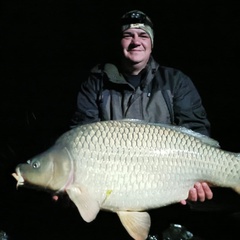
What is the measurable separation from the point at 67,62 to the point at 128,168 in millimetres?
2224

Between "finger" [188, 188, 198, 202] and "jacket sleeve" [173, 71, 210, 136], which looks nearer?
"finger" [188, 188, 198, 202]

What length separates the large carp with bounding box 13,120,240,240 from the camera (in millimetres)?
1748

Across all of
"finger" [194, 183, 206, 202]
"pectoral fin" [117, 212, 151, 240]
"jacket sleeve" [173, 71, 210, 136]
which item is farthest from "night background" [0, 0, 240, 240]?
"pectoral fin" [117, 212, 151, 240]

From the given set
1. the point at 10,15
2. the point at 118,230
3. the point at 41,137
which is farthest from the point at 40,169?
the point at 10,15

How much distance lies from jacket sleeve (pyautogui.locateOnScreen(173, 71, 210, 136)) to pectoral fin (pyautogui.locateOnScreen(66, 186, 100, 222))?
2.20ft

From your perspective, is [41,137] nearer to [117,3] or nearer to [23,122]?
[23,122]

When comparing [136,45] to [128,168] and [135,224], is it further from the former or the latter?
[135,224]

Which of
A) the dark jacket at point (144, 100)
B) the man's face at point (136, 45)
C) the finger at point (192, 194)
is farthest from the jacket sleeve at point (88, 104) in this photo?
the finger at point (192, 194)

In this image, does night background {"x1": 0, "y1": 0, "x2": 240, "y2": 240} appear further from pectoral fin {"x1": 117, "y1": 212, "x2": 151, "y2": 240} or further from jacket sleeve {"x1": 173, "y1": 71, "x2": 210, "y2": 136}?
pectoral fin {"x1": 117, "y1": 212, "x2": 151, "y2": 240}

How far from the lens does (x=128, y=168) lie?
1.76 meters

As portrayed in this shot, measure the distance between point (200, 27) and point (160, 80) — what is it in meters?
1.42

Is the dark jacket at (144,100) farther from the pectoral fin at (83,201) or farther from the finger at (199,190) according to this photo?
the pectoral fin at (83,201)

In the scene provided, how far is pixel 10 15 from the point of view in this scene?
3.84 metres

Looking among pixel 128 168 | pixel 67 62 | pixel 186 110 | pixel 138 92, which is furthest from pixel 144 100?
pixel 67 62
